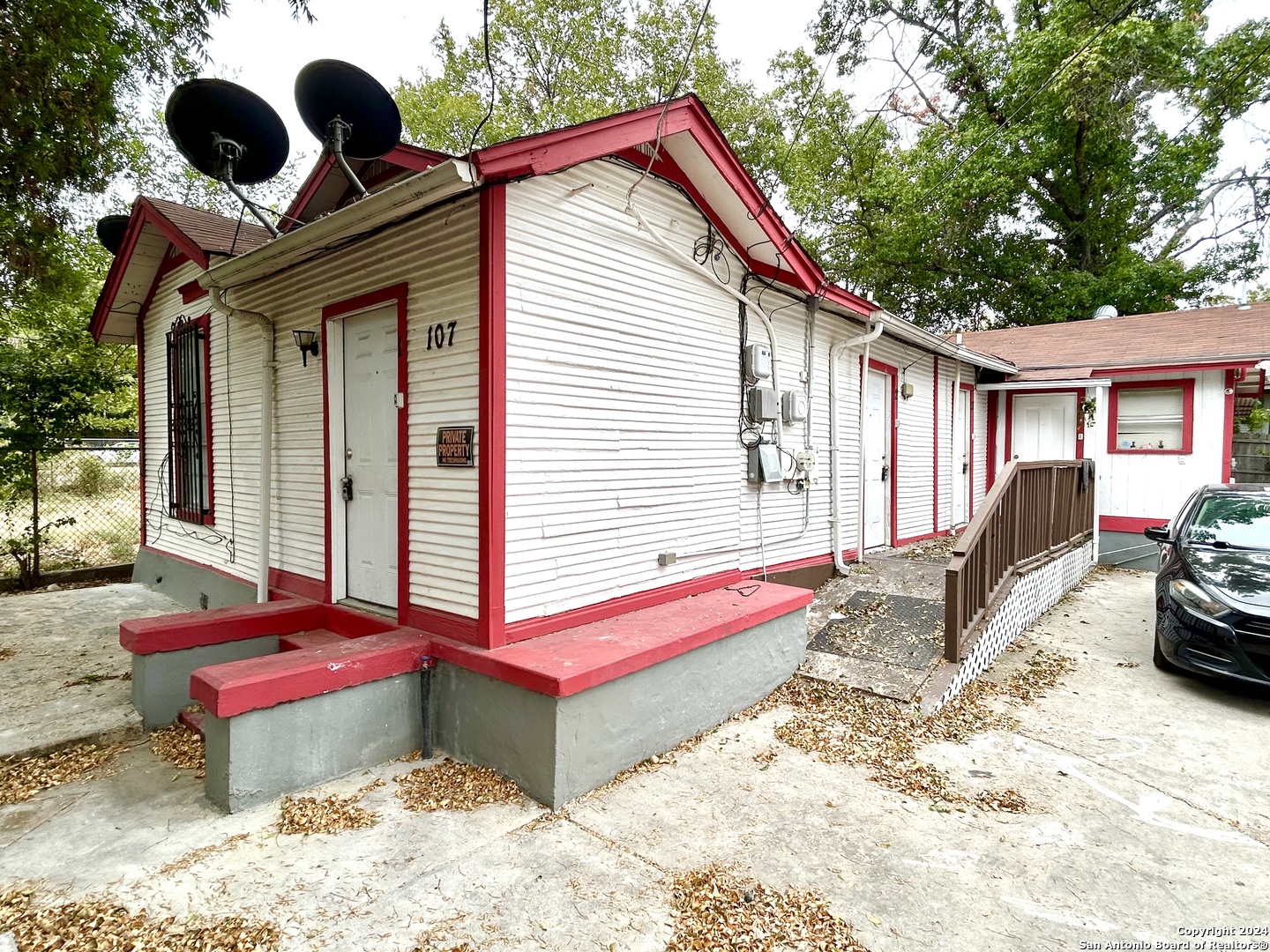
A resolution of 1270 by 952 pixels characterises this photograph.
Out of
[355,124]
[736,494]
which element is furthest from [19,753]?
[736,494]

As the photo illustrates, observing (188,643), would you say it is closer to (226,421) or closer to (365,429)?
(365,429)

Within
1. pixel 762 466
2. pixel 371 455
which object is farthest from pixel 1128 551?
pixel 371 455

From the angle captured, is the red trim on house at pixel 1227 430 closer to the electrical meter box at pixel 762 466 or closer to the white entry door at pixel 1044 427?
the white entry door at pixel 1044 427

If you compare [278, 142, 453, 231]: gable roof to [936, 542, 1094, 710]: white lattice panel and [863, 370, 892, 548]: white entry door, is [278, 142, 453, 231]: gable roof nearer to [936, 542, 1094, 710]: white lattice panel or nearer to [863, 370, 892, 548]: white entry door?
[936, 542, 1094, 710]: white lattice panel

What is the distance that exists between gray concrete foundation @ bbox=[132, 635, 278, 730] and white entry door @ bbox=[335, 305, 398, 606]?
979 mm

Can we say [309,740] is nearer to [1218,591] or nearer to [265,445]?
[265,445]

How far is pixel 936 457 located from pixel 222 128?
28.7 feet

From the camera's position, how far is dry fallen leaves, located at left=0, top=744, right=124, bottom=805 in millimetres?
3193

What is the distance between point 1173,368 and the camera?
876cm

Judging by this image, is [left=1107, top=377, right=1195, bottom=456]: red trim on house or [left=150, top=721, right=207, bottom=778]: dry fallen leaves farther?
[left=1107, top=377, right=1195, bottom=456]: red trim on house

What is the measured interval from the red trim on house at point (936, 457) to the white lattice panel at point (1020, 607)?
172 centimetres

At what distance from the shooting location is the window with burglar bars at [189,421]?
6.28 meters

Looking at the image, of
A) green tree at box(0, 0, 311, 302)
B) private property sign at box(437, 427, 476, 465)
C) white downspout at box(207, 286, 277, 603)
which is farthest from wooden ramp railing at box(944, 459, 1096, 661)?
green tree at box(0, 0, 311, 302)

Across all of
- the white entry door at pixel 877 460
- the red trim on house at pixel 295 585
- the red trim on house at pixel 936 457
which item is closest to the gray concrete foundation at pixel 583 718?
the red trim on house at pixel 295 585
